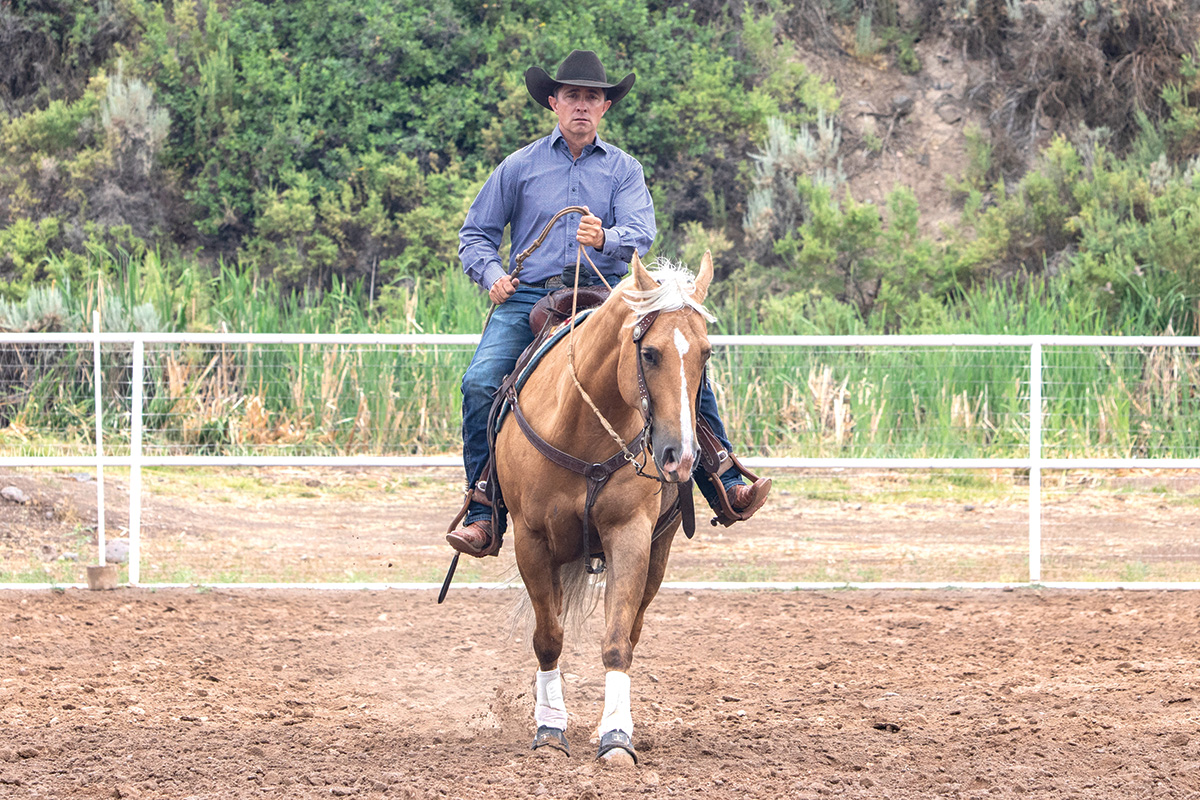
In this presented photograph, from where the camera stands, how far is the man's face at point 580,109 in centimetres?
485

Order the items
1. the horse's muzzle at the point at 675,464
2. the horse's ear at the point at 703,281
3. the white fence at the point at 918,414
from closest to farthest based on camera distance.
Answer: the horse's muzzle at the point at 675,464 < the horse's ear at the point at 703,281 < the white fence at the point at 918,414

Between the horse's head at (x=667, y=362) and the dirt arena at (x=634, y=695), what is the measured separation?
1085 millimetres

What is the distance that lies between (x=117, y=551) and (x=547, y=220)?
5345 millimetres

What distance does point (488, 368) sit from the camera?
190 inches

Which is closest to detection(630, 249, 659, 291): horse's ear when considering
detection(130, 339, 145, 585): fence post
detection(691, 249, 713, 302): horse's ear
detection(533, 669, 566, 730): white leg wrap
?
detection(691, 249, 713, 302): horse's ear

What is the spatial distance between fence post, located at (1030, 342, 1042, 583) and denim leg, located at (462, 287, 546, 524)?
13.8ft

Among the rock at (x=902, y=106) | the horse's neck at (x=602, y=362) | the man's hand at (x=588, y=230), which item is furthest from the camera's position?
the rock at (x=902, y=106)

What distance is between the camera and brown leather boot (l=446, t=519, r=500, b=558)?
15.0ft

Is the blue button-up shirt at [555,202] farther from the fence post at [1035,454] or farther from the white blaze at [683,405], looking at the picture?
the fence post at [1035,454]

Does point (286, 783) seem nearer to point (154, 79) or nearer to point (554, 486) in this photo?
point (554, 486)

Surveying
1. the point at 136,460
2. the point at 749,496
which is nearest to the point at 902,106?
the point at 136,460

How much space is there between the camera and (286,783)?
3943 millimetres

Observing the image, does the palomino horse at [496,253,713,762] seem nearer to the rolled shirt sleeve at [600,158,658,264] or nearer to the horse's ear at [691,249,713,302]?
the horse's ear at [691,249,713,302]

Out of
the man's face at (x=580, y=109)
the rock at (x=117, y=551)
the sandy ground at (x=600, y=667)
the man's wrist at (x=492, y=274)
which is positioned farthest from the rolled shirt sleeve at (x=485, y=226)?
the rock at (x=117, y=551)
